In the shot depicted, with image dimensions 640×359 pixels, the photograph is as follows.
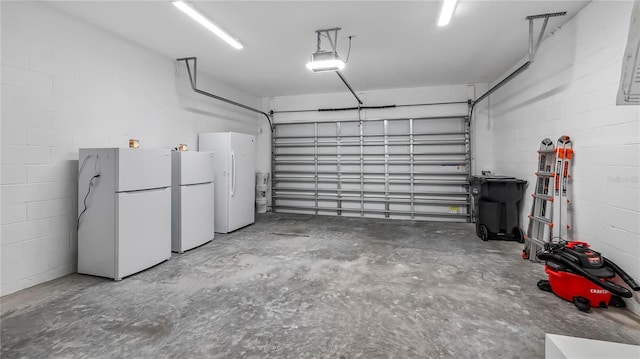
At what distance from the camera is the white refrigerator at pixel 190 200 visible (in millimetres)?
4023

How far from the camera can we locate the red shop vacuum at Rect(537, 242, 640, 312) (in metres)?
→ 2.36

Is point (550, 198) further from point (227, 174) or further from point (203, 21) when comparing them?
point (227, 174)

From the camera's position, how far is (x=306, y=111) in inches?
286

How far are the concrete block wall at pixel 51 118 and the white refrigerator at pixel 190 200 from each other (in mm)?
841

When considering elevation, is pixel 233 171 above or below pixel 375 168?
below

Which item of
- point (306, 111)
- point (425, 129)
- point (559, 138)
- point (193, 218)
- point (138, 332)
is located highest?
point (306, 111)

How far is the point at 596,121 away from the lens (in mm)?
2877

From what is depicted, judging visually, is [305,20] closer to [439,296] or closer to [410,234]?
[439,296]

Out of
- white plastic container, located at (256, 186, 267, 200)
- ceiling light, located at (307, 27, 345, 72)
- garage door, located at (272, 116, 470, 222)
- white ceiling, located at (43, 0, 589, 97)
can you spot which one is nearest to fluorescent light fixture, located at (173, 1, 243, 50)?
white ceiling, located at (43, 0, 589, 97)

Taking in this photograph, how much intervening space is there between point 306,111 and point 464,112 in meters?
3.87

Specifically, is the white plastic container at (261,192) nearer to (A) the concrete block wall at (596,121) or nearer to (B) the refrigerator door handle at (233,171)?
(B) the refrigerator door handle at (233,171)

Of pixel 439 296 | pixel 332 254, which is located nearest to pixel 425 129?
pixel 332 254

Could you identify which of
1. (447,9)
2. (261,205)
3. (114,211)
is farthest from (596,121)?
(261,205)

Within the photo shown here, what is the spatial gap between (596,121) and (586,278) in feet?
5.51
